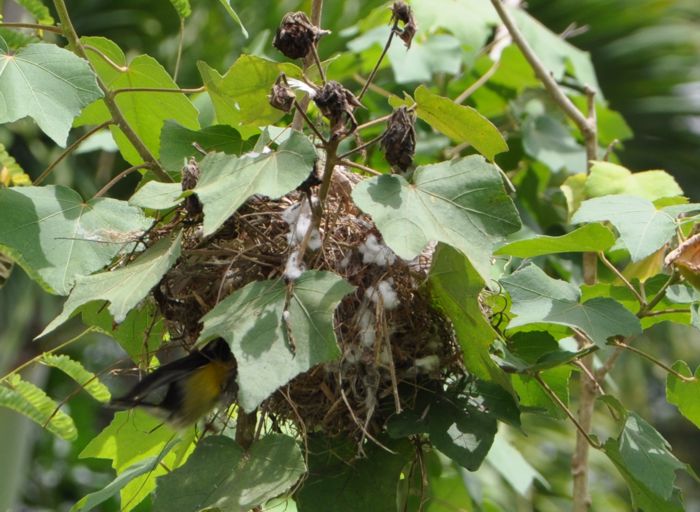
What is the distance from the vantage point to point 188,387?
1044 millimetres

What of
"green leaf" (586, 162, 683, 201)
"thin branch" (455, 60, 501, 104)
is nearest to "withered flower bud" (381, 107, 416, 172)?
"green leaf" (586, 162, 683, 201)

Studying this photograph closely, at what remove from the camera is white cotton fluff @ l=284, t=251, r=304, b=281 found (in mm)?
954

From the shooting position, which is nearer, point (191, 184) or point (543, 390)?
point (191, 184)

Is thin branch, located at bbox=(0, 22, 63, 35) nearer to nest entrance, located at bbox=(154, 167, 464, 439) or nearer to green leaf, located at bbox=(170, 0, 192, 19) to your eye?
green leaf, located at bbox=(170, 0, 192, 19)

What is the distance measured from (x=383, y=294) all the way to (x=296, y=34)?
258 mm

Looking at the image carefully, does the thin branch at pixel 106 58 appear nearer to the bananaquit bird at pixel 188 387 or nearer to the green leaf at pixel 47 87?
the green leaf at pixel 47 87

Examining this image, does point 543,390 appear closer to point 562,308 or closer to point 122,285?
point 562,308

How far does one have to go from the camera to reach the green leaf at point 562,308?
3.38ft

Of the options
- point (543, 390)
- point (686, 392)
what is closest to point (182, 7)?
point (543, 390)

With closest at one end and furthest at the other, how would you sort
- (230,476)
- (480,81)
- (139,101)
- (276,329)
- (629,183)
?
(276,329)
(230,476)
(139,101)
(629,183)
(480,81)

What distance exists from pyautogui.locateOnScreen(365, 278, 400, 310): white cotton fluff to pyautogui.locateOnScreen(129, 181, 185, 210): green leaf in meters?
0.20

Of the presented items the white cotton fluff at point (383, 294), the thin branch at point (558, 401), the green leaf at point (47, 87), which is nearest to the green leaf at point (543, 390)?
the thin branch at point (558, 401)

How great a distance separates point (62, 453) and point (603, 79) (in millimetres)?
A: 2689

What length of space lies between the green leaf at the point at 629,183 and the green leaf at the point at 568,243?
227 mm
